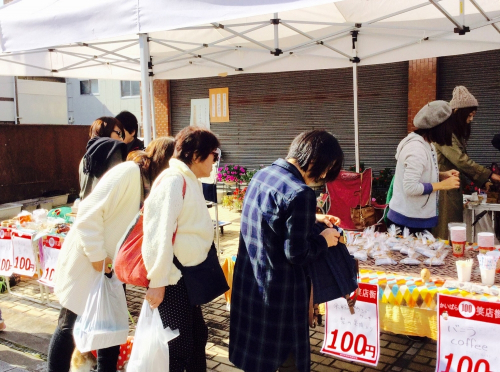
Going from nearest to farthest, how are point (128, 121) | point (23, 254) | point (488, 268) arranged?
1. point (488, 268)
2. point (128, 121)
3. point (23, 254)

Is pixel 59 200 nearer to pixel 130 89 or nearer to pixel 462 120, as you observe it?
pixel 130 89

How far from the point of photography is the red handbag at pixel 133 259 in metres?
2.40

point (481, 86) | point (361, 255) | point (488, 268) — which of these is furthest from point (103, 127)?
point (481, 86)

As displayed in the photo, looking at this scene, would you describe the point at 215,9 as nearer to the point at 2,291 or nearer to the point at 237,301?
the point at 237,301

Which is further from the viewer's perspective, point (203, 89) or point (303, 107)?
point (203, 89)

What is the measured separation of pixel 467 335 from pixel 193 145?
1.78 m

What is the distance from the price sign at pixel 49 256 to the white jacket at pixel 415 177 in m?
3.11

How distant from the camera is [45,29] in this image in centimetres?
386

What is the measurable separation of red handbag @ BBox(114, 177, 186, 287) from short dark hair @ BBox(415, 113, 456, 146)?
2230 millimetres

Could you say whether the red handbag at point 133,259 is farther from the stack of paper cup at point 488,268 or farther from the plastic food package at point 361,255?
the stack of paper cup at point 488,268

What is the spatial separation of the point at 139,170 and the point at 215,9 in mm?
1240

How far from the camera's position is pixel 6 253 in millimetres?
4895

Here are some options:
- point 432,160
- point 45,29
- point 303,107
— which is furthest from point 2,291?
point 303,107

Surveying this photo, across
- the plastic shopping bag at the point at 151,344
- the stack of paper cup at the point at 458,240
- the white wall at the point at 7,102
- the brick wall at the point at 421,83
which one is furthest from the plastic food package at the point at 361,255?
the white wall at the point at 7,102
